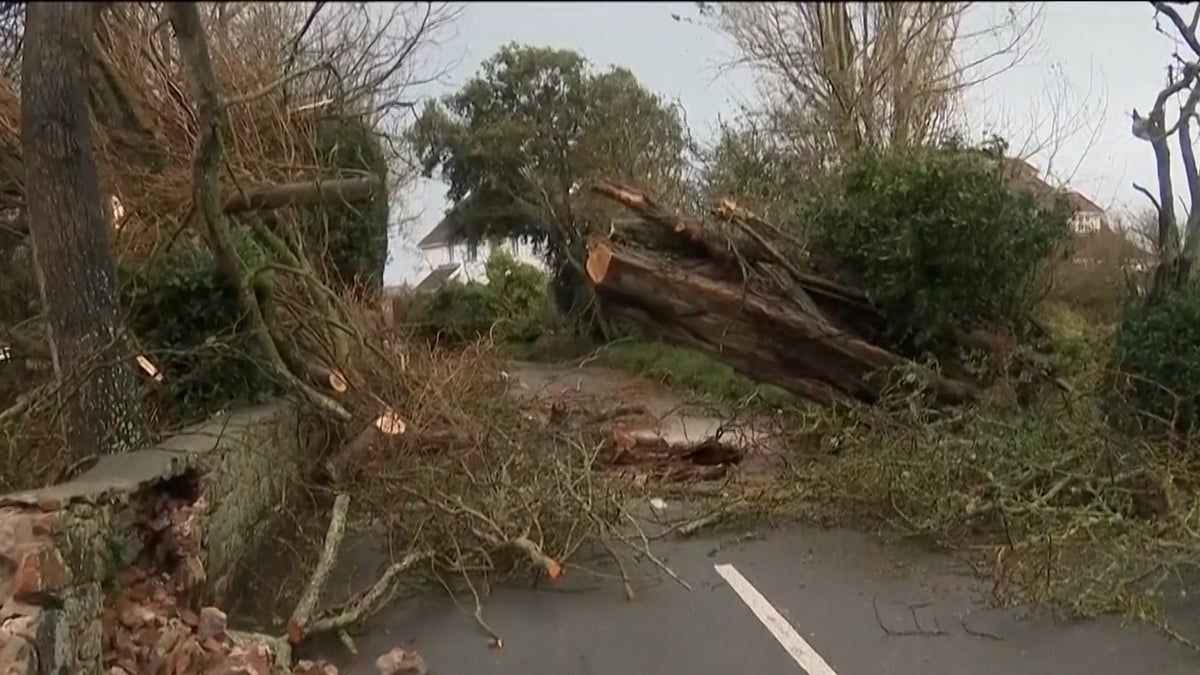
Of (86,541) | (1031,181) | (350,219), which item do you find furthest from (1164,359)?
(350,219)

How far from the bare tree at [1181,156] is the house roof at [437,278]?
7.88 meters

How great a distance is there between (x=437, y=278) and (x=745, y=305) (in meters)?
6.58

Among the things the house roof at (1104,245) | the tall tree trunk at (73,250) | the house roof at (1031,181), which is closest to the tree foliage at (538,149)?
the house roof at (1031,181)

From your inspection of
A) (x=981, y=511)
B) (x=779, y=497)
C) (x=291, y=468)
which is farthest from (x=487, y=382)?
(x=981, y=511)

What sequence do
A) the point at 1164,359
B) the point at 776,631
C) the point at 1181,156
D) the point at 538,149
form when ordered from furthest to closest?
the point at 538,149 → the point at 1181,156 → the point at 1164,359 → the point at 776,631

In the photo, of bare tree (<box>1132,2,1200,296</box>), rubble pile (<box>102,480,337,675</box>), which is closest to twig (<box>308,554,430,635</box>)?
rubble pile (<box>102,480,337,675</box>)

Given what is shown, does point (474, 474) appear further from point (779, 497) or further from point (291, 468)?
point (779, 497)

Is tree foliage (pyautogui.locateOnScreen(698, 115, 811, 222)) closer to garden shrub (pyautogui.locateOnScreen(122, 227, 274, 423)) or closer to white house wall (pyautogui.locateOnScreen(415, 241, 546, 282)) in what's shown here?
white house wall (pyautogui.locateOnScreen(415, 241, 546, 282))

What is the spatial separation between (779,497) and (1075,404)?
2.04 meters

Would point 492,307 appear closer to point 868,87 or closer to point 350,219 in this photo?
point 350,219

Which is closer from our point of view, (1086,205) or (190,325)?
(190,325)

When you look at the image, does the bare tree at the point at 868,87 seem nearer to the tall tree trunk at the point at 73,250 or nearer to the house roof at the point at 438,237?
the house roof at the point at 438,237

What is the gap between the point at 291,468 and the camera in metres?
6.59

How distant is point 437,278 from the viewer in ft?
45.3
